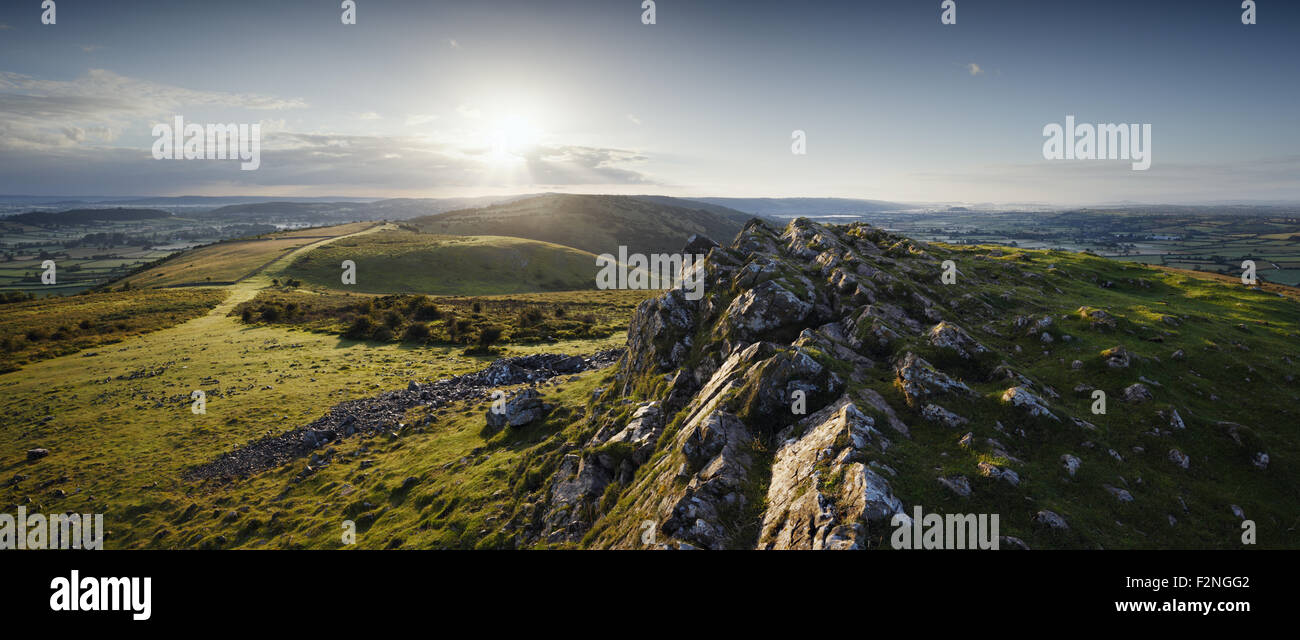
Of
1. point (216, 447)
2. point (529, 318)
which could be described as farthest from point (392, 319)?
point (216, 447)

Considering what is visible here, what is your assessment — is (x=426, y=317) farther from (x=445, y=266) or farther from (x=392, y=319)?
(x=445, y=266)

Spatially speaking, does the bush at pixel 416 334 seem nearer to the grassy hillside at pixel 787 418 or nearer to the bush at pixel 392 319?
the bush at pixel 392 319

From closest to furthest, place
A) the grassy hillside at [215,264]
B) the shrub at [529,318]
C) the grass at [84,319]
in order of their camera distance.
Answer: the grass at [84,319] → the shrub at [529,318] → the grassy hillside at [215,264]

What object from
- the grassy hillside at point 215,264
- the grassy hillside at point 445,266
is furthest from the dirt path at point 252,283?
the grassy hillside at point 445,266

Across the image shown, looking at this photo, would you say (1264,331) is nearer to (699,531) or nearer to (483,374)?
(699,531)

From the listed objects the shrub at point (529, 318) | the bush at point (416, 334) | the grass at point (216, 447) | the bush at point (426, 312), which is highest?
the bush at point (426, 312)

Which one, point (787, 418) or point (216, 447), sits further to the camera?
point (216, 447)
